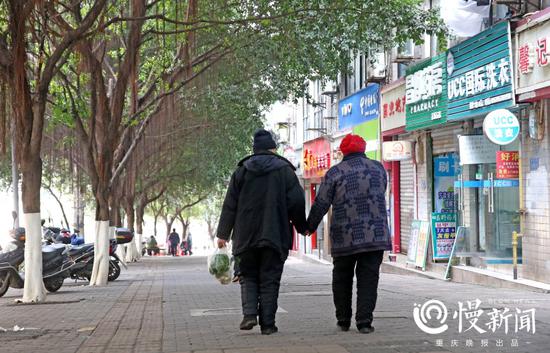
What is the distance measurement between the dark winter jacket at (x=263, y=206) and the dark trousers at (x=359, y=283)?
0.52m

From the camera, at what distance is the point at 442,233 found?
69.8ft

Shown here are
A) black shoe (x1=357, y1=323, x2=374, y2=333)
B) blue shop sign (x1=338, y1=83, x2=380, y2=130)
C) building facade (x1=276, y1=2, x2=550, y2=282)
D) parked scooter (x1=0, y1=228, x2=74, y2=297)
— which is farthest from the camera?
blue shop sign (x1=338, y1=83, x2=380, y2=130)

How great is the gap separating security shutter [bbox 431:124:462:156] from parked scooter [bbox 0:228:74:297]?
8749mm

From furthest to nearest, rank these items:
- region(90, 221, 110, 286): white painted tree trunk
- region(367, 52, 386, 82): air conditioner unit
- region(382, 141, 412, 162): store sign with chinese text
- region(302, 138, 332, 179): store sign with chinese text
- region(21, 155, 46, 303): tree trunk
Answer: region(302, 138, 332, 179): store sign with chinese text, region(367, 52, 386, 82): air conditioner unit, region(382, 141, 412, 162): store sign with chinese text, region(90, 221, 110, 286): white painted tree trunk, region(21, 155, 46, 303): tree trunk

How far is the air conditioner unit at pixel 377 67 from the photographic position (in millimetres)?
27703

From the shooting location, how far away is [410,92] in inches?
934

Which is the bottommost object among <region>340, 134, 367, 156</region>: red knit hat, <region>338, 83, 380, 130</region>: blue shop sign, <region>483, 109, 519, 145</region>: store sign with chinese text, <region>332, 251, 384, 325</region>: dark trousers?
<region>332, 251, 384, 325</region>: dark trousers

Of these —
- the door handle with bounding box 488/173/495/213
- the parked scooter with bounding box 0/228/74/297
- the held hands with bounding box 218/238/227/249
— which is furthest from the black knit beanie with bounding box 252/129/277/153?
the door handle with bounding box 488/173/495/213

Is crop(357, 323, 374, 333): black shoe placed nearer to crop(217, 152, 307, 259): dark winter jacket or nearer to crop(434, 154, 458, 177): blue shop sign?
crop(217, 152, 307, 259): dark winter jacket

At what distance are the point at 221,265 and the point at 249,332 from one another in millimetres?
1106

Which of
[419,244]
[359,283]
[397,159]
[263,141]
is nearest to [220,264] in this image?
[263,141]

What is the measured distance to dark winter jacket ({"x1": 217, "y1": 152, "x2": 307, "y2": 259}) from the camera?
28.7ft

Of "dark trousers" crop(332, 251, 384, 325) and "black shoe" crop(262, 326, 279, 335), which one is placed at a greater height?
Answer: "dark trousers" crop(332, 251, 384, 325)

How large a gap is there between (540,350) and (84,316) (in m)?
7.18
